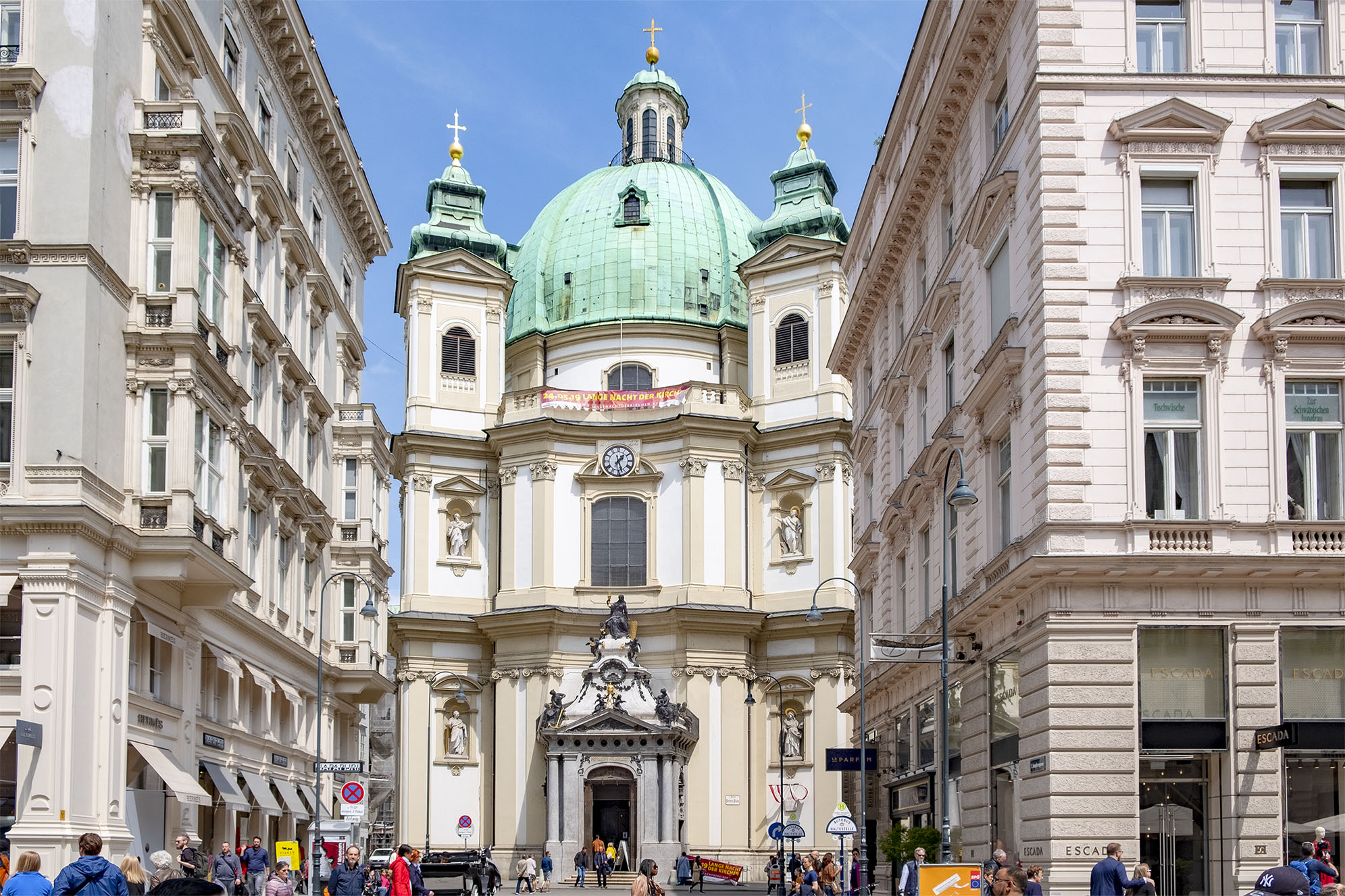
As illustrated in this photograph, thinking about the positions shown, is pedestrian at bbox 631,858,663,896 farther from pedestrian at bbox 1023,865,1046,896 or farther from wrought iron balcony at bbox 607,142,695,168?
wrought iron balcony at bbox 607,142,695,168

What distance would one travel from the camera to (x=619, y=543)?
7369cm

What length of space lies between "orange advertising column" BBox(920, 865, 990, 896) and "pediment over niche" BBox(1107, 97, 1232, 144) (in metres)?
13.0

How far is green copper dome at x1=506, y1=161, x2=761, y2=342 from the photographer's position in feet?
269

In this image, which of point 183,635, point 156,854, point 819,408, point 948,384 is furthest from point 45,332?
point 819,408

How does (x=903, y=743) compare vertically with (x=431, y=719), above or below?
above

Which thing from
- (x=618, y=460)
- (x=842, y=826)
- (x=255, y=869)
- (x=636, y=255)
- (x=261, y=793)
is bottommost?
(x=255, y=869)

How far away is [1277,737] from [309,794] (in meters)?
31.6

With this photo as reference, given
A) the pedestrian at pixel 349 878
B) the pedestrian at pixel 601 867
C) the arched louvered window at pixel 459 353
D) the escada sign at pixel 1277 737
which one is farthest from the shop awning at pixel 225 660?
the arched louvered window at pixel 459 353

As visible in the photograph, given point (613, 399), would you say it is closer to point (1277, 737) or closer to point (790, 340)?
point (790, 340)

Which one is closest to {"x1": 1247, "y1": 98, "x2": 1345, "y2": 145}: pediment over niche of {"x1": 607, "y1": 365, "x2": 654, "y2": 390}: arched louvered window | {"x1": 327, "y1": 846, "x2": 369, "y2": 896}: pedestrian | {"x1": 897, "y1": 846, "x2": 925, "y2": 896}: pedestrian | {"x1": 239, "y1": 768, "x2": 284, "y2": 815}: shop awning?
{"x1": 897, "y1": 846, "x2": 925, "y2": 896}: pedestrian

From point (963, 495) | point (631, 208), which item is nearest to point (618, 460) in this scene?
point (631, 208)

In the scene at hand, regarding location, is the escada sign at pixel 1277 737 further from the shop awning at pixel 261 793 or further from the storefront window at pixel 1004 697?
the shop awning at pixel 261 793

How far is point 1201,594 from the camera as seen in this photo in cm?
2719

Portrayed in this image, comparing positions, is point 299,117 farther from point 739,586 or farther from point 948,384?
point 739,586
